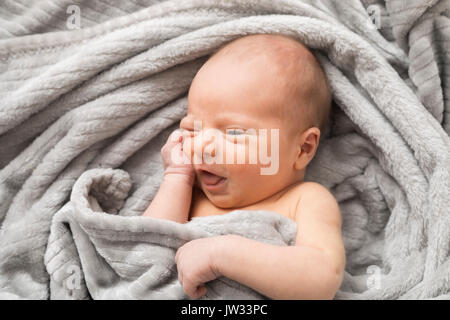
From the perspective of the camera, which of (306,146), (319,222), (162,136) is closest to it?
(319,222)

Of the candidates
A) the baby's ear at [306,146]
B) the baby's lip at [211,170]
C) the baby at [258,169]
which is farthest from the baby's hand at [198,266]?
the baby's ear at [306,146]

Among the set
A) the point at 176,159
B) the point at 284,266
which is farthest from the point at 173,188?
the point at 284,266

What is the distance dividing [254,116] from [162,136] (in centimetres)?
37

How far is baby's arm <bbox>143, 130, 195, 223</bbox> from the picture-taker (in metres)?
1.24

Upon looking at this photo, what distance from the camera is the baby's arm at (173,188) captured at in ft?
4.08

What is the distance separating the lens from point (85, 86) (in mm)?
1341

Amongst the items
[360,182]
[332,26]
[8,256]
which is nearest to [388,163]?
[360,182]

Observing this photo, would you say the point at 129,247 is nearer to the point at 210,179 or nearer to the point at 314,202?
the point at 210,179

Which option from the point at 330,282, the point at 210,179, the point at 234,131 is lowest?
the point at 330,282

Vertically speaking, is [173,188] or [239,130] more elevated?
[239,130]

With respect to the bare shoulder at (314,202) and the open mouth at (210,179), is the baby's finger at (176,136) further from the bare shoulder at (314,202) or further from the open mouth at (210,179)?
the bare shoulder at (314,202)

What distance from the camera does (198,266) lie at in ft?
3.34
